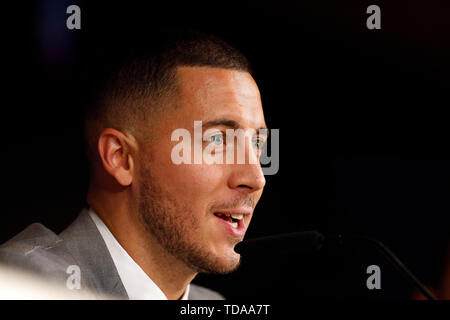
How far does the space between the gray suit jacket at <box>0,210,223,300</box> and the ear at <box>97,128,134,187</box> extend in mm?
158

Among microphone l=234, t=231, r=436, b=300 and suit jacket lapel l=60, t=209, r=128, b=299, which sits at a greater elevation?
microphone l=234, t=231, r=436, b=300

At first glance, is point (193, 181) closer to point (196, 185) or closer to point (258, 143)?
point (196, 185)

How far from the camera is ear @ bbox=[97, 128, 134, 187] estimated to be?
1803mm

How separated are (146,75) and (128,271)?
1.95 ft

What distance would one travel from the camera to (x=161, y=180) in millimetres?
1795

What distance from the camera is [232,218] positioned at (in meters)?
1.85

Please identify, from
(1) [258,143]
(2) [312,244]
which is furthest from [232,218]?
(2) [312,244]

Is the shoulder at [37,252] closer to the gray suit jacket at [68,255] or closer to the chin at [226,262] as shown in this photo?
the gray suit jacket at [68,255]

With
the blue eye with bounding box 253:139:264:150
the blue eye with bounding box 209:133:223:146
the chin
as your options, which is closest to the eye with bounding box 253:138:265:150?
the blue eye with bounding box 253:139:264:150

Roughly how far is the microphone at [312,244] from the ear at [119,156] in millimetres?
485

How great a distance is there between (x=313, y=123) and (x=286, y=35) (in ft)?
1.00

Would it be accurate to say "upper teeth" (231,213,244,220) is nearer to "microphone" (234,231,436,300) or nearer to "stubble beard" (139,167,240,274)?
"stubble beard" (139,167,240,274)
